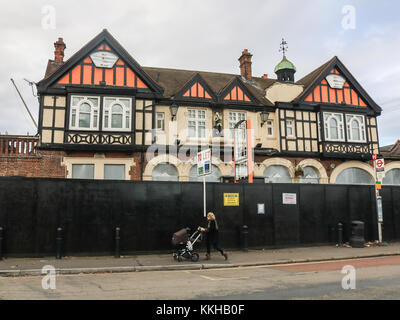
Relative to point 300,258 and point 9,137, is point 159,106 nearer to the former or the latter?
point 9,137

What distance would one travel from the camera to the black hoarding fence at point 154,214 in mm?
12156

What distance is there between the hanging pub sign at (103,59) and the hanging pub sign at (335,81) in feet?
47.1

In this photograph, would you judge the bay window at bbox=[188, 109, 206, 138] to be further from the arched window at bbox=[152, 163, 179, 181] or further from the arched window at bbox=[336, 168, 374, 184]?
the arched window at bbox=[336, 168, 374, 184]

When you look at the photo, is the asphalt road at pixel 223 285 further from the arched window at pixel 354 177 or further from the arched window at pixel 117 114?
the arched window at pixel 354 177

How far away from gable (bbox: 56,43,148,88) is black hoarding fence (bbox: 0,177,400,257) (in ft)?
30.8

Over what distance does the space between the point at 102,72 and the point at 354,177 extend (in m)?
17.4

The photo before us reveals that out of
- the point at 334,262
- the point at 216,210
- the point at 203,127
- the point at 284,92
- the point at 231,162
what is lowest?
the point at 334,262

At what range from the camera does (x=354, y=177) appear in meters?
23.8

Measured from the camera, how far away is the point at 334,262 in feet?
38.2

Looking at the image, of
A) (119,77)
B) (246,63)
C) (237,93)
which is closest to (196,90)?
(237,93)

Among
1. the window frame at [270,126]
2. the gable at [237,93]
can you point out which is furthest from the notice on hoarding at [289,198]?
the gable at [237,93]

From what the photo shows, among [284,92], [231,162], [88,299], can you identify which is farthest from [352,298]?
[284,92]

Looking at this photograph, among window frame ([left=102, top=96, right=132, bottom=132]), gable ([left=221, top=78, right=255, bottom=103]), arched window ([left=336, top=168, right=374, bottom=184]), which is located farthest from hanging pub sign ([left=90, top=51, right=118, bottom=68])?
arched window ([left=336, top=168, right=374, bottom=184])
